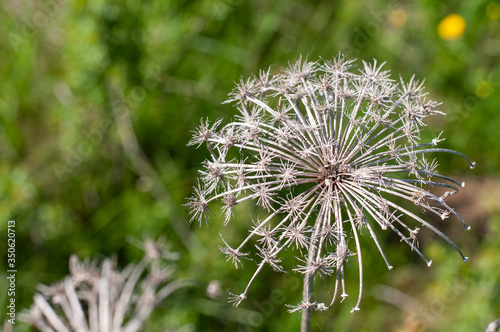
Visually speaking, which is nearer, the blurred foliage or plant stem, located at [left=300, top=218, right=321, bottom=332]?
plant stem, located at [left=300, top=218, right=321, bottom=332]

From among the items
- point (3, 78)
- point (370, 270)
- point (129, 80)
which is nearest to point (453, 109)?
point (370, 270)

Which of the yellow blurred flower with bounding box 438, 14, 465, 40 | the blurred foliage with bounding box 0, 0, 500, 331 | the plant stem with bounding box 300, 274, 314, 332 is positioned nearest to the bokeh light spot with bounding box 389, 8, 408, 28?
the blurred foliage with bounding box 0, 0, 500, 331

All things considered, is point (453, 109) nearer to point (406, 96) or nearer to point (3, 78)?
point (406, 96)

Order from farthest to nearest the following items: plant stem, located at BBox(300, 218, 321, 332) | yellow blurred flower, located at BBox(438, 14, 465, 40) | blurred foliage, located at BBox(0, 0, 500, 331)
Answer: yellow blurred flower, located at BBox(438, 14, 465, 40) < blurred foliage, located at BBox(0, 0, 500, 331) < plant stem, located at BBox(300, 218, 321, 332)

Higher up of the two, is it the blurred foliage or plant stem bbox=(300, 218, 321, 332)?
the blurred foliage

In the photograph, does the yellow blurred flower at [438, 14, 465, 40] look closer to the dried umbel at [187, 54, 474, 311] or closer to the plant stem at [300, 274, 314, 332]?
the dried umbel at [187, 54, 474, 311]

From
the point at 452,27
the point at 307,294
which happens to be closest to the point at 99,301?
the point at 307,294

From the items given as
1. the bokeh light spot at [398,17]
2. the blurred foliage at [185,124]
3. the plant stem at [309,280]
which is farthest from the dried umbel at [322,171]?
the bokeh light spot at [398,17]
